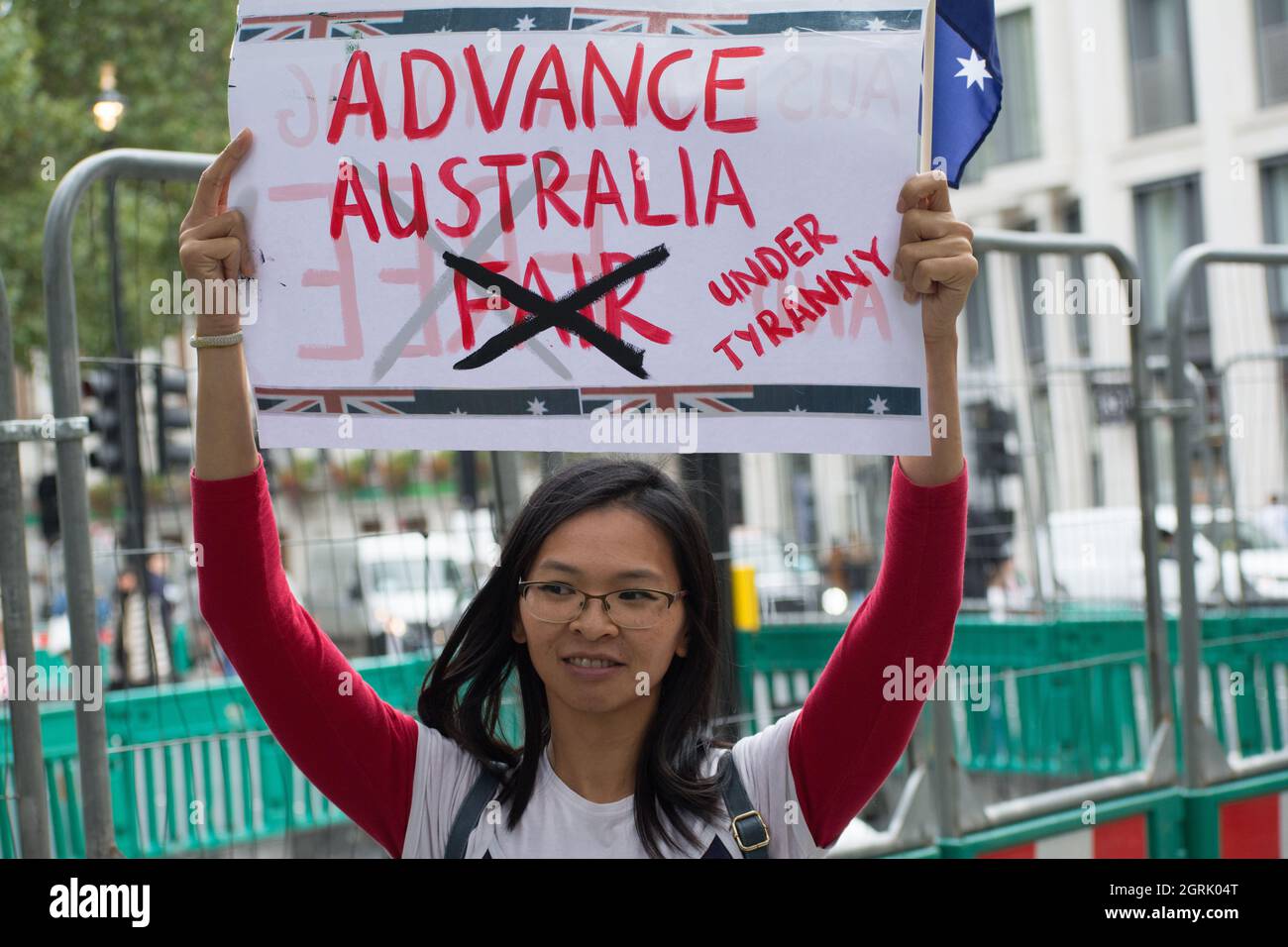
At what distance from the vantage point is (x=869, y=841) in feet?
16.3

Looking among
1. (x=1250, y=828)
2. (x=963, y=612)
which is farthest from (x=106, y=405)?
(x=1250, y=828)

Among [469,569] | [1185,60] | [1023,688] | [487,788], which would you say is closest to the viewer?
[487,788]

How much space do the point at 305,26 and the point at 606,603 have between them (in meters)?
1.02

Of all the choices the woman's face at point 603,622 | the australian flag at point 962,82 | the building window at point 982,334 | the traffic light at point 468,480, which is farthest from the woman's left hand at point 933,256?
the building window at point 982,334

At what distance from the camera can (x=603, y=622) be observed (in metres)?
2.21

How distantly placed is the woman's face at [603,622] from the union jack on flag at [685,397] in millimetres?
191

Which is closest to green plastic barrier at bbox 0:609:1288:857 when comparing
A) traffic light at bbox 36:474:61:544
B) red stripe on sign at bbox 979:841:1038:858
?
red stripe on sign at bbox 979:841:1038:858

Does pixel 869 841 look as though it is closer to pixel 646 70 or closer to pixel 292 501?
pixel 292 501

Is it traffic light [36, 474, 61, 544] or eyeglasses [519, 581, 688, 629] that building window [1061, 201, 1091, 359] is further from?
eyeglasses [519, 581, 688, 629]

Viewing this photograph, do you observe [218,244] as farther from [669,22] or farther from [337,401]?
[669,22]

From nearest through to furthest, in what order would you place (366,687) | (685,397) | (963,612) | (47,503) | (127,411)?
(366,687), (685,397), (127,411), (47,503), (963,612)

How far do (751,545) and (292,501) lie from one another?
205 cm

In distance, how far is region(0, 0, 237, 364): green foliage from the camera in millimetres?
17422
